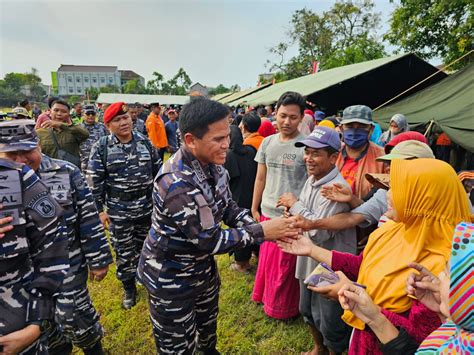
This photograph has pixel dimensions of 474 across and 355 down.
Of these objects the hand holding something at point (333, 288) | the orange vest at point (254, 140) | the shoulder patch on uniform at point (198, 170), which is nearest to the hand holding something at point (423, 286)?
the hand holding something at point (333, 288)

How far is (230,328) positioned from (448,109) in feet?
16.2

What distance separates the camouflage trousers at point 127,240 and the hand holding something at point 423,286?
2.67 m

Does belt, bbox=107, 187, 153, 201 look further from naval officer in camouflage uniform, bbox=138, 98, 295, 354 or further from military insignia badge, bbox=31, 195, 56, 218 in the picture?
military insignia badge, bbox=31, 195, 56, 218

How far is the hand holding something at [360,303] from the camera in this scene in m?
1.29

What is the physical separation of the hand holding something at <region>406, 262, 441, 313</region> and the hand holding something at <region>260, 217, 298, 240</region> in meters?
0.78

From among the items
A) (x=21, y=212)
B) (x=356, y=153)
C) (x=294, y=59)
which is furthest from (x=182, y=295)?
(x=294, y=59)

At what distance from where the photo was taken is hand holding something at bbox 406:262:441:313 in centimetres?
120

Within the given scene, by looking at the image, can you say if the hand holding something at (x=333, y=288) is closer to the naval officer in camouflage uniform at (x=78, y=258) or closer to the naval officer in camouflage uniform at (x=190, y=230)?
the naval officer in camouflage uniform at (x=190, y=230)

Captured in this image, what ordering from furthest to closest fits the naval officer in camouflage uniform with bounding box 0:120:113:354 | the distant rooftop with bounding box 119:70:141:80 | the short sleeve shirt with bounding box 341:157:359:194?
the distant rooftop with bounding box 119:70:141:80 < the short sleeve shirt with bounding box 341:157:359:194 < the naval officer in camouflage uniform with bounding box 0:120:113:354

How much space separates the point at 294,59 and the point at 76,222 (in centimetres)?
3419

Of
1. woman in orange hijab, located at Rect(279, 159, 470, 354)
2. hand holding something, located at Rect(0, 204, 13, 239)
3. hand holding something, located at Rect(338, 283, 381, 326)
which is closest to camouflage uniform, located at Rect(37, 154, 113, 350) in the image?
hand holding something, located at Rect(0, 204, 13, 239)

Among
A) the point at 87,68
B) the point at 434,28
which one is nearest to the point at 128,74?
the point at 87,68

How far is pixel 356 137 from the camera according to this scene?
9.15ft

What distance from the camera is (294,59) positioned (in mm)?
32844
